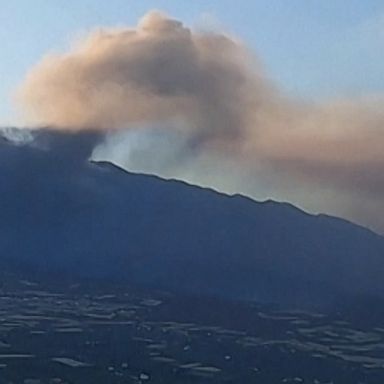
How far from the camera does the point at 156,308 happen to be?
472 feet

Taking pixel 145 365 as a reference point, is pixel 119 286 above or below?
above

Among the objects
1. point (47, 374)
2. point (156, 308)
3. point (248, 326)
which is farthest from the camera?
point (156, 308)

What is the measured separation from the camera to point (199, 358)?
261 ft

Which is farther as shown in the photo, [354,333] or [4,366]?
[354,333]

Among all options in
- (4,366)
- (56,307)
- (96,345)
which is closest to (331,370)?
(96,345)

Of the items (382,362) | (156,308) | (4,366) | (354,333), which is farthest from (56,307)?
(4,366)

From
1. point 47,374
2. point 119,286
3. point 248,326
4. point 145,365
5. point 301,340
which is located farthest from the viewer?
point 119,286

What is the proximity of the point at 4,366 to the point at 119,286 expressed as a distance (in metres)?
130

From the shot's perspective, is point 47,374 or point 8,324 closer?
point 47,374

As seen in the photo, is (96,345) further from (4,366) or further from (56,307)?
(56,307)

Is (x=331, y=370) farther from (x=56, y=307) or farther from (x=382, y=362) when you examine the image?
(x=56, y=307)

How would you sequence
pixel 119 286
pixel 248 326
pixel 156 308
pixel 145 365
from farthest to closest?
pixel 119 286
pixel 156 308
pixel 248 326
pixel 145 365

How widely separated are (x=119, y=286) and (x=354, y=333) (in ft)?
259

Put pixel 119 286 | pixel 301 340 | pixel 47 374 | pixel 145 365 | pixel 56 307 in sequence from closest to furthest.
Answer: pixel 47 374, pixel 145 365, pixel 301 340, pixel 56 307, pixel 119 286
